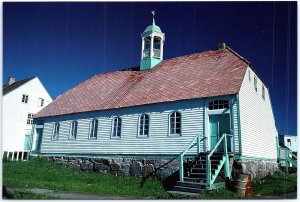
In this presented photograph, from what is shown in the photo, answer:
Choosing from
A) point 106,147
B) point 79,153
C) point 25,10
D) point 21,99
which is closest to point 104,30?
point 25,10

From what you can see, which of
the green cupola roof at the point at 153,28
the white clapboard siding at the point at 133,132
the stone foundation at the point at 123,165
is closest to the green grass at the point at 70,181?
the stone foundation at the point at 123,165

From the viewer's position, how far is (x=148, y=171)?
1559cm

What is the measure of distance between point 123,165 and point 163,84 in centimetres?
496

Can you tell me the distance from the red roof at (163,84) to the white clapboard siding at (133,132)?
412mm

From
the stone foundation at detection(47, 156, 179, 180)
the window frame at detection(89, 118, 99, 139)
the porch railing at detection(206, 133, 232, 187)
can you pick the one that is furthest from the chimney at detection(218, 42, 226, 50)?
the window frame at detection(89, 118, 99, 139)

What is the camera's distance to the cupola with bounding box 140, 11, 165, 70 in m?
21.7

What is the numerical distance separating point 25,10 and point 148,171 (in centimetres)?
905

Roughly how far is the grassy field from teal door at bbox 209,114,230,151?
249cm

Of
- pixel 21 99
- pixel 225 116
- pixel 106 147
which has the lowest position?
pixel 106 147

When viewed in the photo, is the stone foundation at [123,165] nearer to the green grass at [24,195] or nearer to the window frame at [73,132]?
the window frame at [73,132]

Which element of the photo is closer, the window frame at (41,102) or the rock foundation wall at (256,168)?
the rock foundation wall at (256,168)

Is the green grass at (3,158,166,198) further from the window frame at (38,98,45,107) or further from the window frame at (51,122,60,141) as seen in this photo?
the window frame at (38,98,45,107)

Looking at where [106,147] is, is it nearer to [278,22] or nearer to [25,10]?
[25,10]

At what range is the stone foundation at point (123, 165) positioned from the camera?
15.1 metres
